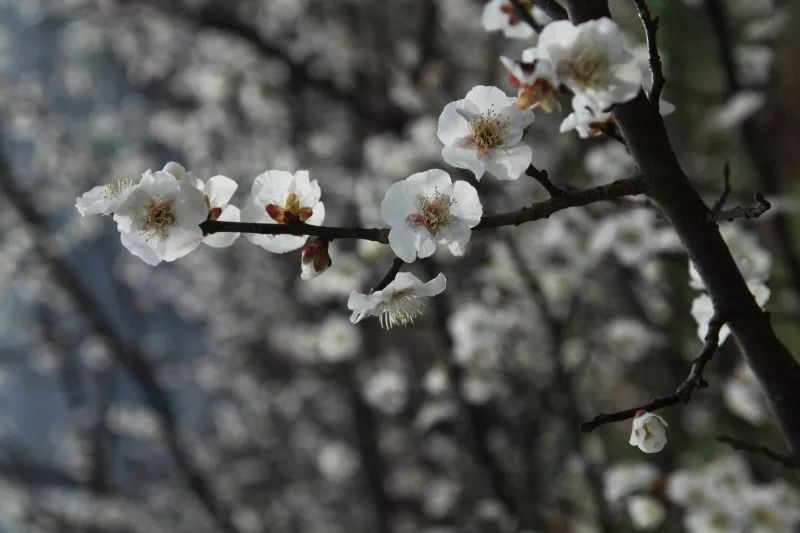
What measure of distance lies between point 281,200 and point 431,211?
0.20 m

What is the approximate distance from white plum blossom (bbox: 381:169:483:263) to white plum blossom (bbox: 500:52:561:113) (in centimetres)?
16

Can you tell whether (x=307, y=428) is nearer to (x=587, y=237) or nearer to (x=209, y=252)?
(x=209, y=252)

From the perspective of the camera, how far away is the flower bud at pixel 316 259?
37.3 inches

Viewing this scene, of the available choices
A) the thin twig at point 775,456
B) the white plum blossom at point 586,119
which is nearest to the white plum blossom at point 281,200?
the white plum blossom at point 586,119

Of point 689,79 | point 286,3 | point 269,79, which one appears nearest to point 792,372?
point 269,79

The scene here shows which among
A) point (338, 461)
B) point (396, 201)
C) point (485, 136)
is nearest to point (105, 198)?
point (396, 201)

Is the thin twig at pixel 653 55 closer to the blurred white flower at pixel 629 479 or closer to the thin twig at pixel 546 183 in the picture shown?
the thin twig at pixel 546 183

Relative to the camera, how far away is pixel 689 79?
6.35 metres

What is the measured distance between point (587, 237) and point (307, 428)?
4.16 meters

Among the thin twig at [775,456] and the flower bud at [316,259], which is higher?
the flower bud at [316,259]

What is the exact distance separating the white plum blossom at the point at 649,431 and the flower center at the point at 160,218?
610 millimetres

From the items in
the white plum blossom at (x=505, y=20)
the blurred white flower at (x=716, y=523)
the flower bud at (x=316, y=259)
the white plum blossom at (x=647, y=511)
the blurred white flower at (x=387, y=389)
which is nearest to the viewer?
the flower bud at (x=316, y=259)

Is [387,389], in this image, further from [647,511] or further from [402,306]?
[402,306]

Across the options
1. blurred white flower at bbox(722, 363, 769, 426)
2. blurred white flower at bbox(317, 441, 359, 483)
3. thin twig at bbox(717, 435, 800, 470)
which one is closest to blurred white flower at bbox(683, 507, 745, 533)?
blurred white flower at bbox(722, 363, 769, 426)
